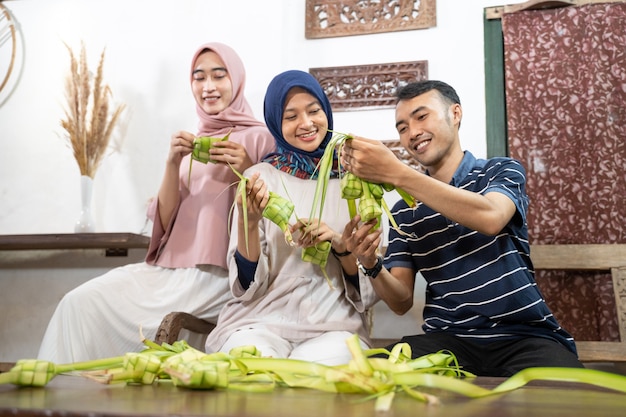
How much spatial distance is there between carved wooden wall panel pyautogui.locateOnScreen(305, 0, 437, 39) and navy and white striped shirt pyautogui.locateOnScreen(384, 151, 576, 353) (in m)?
1.27

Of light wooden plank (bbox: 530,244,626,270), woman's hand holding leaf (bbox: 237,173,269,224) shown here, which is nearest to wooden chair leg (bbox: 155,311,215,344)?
woman's hand holding leaf (bbox: 237,173,269,224)

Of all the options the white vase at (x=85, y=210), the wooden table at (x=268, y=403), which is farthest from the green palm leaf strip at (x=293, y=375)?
the white vase at (x=85, y=210)

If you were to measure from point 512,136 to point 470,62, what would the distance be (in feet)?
1.46

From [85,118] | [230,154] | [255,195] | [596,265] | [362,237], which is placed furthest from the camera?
[85,118]

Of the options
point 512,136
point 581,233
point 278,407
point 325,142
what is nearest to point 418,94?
point 325,142

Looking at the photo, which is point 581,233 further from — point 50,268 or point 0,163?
point 0,163

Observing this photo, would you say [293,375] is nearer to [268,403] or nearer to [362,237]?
[268,403]

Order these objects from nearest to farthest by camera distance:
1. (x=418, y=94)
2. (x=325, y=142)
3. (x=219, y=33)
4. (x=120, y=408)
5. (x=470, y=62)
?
(x=120, y=408), (x=418, y=94), (x=325, y=142), (x=470, y=62), (x=219, y=33)

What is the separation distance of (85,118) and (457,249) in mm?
2257

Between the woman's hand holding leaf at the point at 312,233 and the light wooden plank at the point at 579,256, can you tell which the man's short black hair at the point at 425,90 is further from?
the light wooden plank at the point at 579,256

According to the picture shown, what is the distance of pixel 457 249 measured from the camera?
2115 mm

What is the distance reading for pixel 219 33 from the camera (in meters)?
3.44

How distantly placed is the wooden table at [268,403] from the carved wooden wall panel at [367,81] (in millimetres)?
2378

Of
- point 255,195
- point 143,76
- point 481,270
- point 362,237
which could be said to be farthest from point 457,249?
point 143,76
